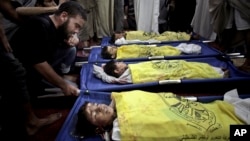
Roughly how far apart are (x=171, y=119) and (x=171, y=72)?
2.71 feet

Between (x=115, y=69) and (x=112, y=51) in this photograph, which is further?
(x=112, y=51)

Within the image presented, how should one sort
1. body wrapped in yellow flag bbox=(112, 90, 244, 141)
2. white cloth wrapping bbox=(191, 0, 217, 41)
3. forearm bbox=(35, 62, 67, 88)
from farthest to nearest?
white cloth wrapping bbox=(191, 0, 217, 41), forearm bbox=(35, 62, 67, 88), body wrapped in yellow flag bbox=(112, 90, 244, 141)

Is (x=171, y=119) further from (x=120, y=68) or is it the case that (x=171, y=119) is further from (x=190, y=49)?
(x=190, y=49)

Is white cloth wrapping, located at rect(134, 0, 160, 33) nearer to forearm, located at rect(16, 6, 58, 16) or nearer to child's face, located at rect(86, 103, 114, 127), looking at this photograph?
forearm, located at rect(16, 6, 58, 16)

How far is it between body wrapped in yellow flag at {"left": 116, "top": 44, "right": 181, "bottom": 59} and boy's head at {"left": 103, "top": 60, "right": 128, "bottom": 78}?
0.42 meters

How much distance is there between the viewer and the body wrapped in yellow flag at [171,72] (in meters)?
1.96

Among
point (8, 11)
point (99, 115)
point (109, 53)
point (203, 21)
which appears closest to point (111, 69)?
point (109, 53)

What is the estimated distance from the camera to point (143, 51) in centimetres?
260

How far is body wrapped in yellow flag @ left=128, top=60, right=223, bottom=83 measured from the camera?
6.45ft

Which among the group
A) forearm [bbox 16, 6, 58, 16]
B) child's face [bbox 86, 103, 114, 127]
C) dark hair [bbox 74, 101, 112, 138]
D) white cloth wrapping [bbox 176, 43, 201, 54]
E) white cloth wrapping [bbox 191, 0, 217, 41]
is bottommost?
dark hair [bbox 74, 101, 112, 138]

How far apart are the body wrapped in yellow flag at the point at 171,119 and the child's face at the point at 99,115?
75 mm

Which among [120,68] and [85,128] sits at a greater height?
[120,68]

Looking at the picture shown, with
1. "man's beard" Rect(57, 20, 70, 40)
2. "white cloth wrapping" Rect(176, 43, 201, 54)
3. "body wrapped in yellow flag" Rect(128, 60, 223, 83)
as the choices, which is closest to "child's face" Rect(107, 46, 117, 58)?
"body wrapped in yellow flag" Rect(128, 60, 223, 83)

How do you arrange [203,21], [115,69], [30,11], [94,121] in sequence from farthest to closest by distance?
[203,21] → [115,69] → [30,11] → [94,121]
